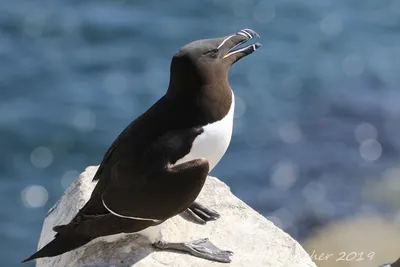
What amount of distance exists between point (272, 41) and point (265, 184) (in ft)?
9.37

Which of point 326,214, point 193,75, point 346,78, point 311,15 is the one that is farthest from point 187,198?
point 311,15

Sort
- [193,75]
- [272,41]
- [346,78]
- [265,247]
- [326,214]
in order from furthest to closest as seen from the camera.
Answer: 1. [272,41]
2. [346,78]
3. [326,214]
4. [265,247]
5. [193,75]

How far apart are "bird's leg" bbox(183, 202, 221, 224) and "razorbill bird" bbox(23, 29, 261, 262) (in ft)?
2.78

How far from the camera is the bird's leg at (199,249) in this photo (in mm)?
5043

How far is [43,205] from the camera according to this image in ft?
30.6

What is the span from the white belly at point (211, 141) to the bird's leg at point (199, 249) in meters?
Result: 0.76

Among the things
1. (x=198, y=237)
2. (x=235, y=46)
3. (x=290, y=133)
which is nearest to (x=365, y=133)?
(x=290, y=133)

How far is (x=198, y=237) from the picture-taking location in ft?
17.5

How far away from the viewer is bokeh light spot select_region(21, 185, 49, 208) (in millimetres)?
9305

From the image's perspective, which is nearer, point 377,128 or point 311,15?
point 377,128

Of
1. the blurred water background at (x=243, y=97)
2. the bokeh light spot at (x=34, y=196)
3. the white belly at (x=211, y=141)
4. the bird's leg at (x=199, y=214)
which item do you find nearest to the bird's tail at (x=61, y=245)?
the white belly at (x=211, y=141)

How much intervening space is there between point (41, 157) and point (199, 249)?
16.5 ft

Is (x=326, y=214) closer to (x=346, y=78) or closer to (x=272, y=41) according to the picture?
(x=346, y=78)

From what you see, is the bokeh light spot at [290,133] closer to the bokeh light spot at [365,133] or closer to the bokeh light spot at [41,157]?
the bokeh light spot at [365,133]
